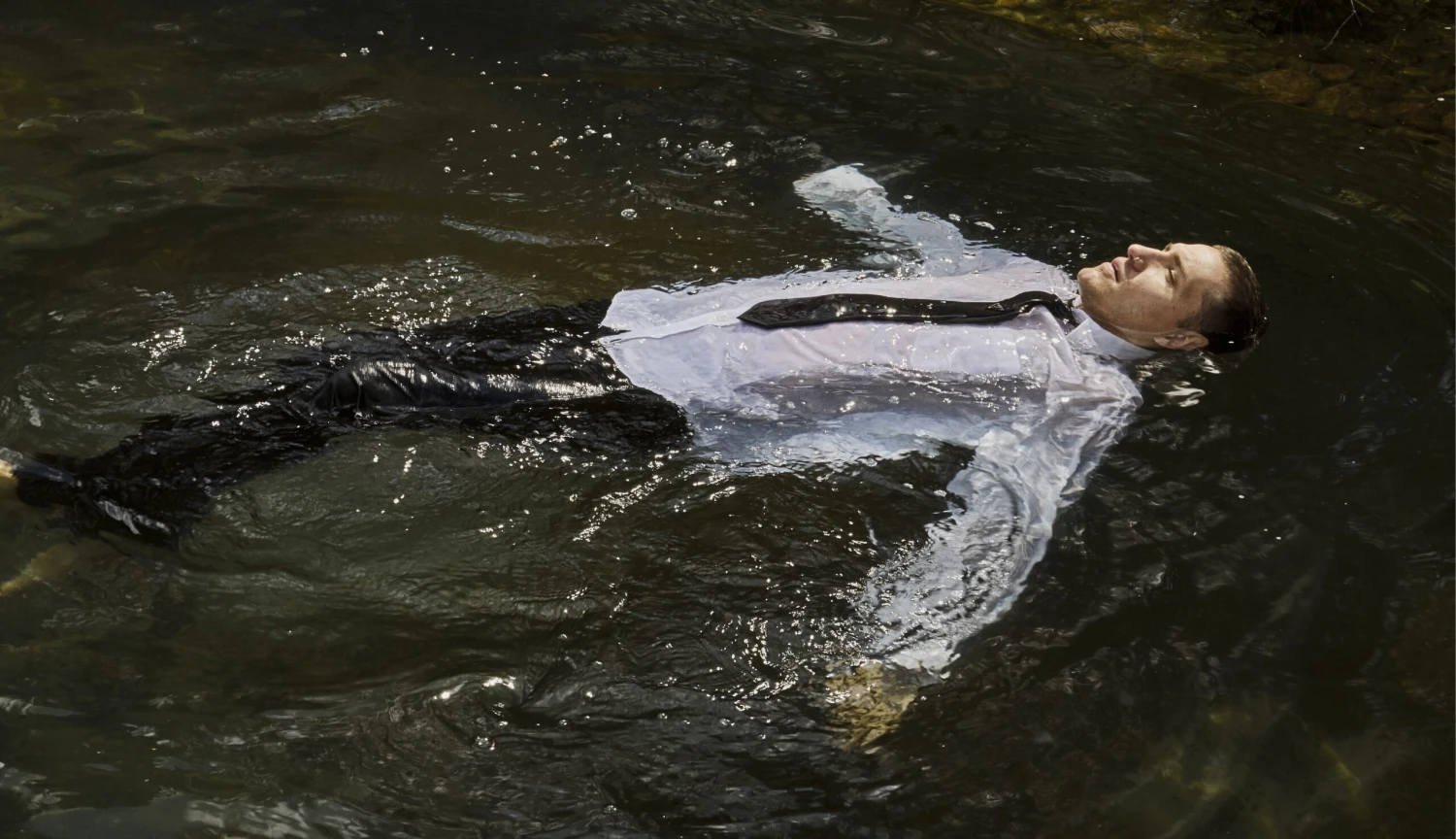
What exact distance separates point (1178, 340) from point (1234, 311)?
0.24 meters

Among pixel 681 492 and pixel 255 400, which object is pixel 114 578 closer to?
pixel 255 400

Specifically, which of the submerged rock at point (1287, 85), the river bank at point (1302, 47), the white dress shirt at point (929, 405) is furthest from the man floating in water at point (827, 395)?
the river bank at point (1302, 47)

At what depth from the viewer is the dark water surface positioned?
3.75 m

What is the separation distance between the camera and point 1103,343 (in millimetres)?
4824

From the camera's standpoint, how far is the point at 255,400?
4.57 metres

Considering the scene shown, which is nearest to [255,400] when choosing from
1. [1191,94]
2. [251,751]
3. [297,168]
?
[251,751]

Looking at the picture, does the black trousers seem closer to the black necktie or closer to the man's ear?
the black necktie

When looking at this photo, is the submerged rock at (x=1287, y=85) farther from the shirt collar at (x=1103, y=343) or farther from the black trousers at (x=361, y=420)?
the black trousers at (x=361, y=420)

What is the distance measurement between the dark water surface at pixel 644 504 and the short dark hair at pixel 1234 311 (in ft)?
2.29

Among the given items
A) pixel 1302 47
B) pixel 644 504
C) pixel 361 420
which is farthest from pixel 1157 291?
pixel 1302 47

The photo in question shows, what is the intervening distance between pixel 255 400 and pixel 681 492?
1723 mm

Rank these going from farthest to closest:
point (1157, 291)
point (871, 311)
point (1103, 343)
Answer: point (1103, 343) < point (1157, 291) < point (871, 311)

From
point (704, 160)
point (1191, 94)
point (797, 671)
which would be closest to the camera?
point (797, 671)

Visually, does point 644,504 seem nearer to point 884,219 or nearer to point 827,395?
point 827,395
